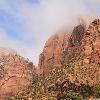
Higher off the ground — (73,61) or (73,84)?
(73,61)

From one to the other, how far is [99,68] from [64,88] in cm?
1841

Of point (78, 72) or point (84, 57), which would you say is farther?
point (84, 57)

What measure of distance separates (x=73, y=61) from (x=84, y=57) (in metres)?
5.91

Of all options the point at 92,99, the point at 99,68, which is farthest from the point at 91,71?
the point at 92,99

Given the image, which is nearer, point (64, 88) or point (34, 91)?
point (64, 88)

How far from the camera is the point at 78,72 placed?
184000 millimetres

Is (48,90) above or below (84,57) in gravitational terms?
below

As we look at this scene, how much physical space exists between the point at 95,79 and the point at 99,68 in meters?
8.03

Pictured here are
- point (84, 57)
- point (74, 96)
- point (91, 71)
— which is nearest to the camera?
point (74, 96)

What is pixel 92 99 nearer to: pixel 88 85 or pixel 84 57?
pixel 88 85

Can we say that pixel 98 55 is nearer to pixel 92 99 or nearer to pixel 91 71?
pixel 91 71

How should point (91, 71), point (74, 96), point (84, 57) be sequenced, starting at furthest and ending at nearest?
point (84, 57) → point (91, 71) → point (74, 96)

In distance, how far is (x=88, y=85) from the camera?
175000mm

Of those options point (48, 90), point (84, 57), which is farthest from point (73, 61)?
point (48, 90)
